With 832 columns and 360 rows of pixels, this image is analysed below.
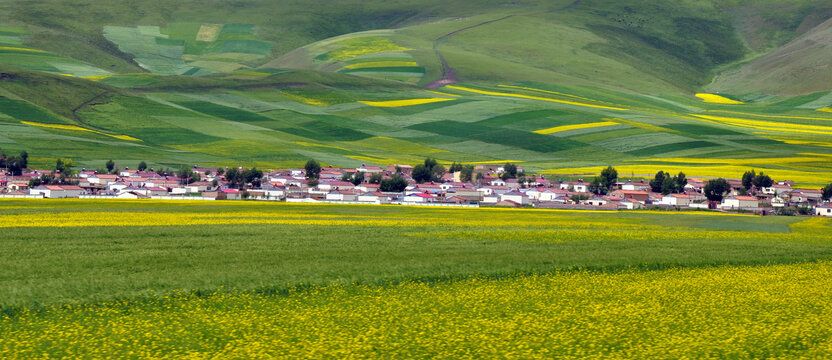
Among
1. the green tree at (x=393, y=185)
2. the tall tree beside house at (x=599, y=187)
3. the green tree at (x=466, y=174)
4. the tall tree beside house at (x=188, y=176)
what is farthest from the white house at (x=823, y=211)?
the tall tree beside house at (x=188, y=176)

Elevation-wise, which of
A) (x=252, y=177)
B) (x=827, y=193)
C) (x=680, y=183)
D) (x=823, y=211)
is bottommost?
(x=823, y=211)

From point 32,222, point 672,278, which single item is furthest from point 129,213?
point 672,278

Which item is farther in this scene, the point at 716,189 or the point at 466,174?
the point at 466,174

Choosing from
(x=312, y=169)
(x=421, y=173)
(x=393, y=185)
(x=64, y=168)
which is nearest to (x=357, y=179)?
(x=393, y=185)

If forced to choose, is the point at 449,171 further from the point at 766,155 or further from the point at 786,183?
the point at 766,155

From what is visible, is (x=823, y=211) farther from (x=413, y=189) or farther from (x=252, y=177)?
(x=252, y=177)
